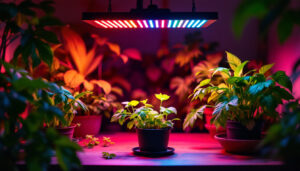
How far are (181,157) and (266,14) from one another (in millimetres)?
949

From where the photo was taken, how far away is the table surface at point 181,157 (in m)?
1.37

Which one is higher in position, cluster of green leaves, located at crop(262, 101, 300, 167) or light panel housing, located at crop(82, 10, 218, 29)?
light panel housing, located at crop(82, 10, 218, 29)

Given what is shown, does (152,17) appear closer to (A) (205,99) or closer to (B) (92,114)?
(A) (205,99)

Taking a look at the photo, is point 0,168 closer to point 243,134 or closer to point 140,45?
point 243,134

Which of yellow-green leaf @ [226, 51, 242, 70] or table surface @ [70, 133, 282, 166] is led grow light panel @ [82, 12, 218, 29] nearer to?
yellow-green leaf @ [226, 51, 242, 70]

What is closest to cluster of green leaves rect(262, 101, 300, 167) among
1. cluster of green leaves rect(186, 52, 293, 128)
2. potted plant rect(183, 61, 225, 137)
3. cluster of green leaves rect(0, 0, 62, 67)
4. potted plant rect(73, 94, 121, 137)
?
cluster of green leaves rect(186, 52, 293, 128)

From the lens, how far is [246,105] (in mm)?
1547

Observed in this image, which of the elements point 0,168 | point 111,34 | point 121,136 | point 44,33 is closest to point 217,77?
point 121,136

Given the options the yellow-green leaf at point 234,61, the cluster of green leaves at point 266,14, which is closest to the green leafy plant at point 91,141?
the yellow-green leaf at point 234,61

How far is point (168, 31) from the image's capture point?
94.2 inches

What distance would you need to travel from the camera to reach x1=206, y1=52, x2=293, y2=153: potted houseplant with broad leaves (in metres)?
1.45

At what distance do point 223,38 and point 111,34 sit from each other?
0.99 m

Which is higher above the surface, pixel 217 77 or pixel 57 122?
pixel 217 77

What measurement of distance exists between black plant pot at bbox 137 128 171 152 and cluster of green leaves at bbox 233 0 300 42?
0.87 meters
